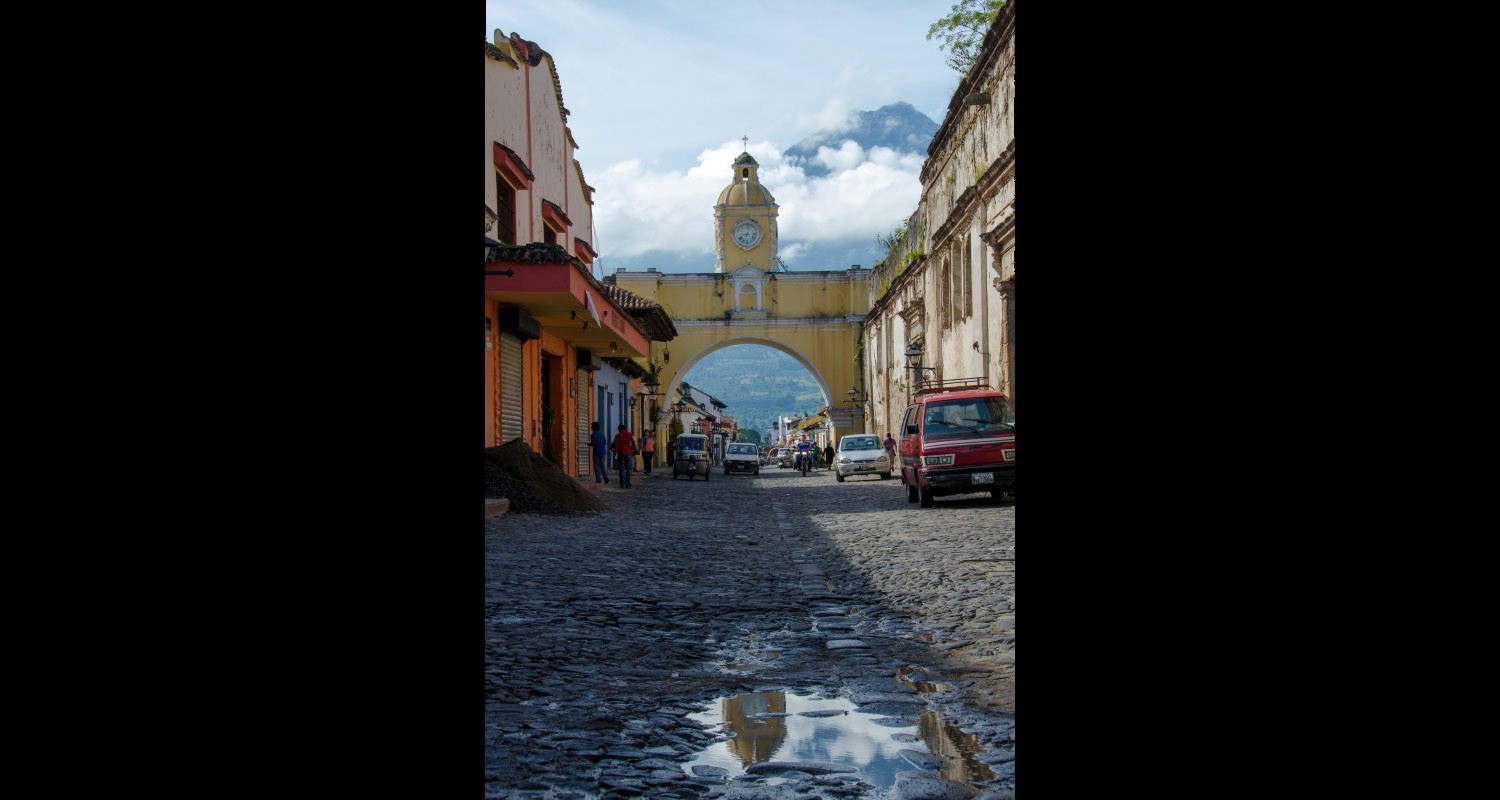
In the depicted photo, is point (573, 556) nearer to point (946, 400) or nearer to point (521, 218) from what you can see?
point (946, 400)

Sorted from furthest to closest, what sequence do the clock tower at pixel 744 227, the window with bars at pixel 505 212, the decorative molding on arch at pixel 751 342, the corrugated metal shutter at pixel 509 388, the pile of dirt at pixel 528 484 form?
the clock tower at pixel 744 227
the decorative molding on arch at pixel 751 342
the corrugated metal shutter at pixel 509 388
the window with bars at pixel 505 212
the pile of dirt at pixel 528 484

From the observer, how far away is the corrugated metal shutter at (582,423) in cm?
2433

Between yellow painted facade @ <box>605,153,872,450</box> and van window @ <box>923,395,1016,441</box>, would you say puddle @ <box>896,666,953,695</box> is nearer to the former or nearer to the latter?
van window @ <box>923,395,1016,441</box>

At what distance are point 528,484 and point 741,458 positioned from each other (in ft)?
81.6

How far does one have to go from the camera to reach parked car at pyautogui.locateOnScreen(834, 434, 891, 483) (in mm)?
26500

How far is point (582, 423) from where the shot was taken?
82.3ft

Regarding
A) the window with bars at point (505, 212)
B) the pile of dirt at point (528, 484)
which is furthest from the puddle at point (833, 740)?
the window with bars at point (505, 212)

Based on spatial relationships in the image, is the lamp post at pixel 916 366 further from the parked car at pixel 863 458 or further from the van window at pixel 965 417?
the van window at pixel 965 417

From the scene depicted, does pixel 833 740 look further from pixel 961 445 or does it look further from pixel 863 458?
pixel 863 458

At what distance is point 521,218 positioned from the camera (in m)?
17.0

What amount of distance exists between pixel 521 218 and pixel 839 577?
10956 mm

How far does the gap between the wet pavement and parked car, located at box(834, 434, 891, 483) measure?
17.0m

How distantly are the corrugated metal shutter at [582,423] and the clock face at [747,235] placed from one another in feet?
82.7
